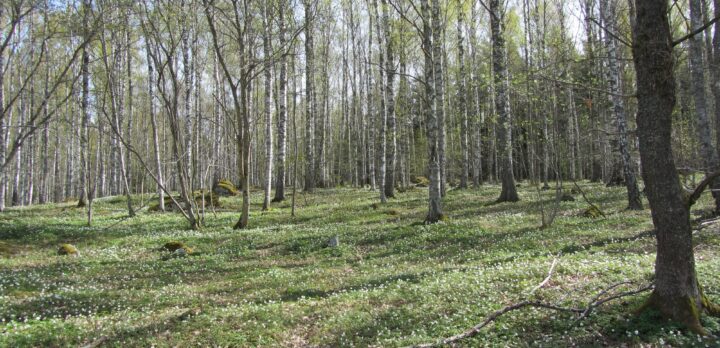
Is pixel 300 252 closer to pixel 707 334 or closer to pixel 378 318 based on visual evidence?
pixel 378 318

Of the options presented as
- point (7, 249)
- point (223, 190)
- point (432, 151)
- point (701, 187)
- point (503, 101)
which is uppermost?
point (503, 101)

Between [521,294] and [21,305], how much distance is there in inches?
399

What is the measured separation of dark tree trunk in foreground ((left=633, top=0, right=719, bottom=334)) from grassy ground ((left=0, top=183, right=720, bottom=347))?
421 mm

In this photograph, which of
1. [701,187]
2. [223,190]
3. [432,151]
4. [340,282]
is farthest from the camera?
[223,190]

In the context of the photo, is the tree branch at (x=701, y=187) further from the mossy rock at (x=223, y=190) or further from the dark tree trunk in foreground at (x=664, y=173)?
the mossy rock at (x=223, y=190)

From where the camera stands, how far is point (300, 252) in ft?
47.7

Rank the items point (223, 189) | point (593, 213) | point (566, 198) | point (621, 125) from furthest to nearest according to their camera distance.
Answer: point (223, 189) < point (566, 198) < point (621, 125) < point (593, 213)

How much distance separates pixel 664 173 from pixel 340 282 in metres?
7.19

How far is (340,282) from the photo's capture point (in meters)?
10.6

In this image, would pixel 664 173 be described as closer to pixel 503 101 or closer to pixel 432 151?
pixel 432 151

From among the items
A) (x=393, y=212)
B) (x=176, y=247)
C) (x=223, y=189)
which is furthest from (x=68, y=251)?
(x=223, y=189)

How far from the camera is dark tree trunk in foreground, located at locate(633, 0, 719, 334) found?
5.79 meters

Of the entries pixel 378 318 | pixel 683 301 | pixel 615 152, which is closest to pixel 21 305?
pixel 378 318

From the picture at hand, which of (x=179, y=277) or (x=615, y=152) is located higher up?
(x=615, y=152)
